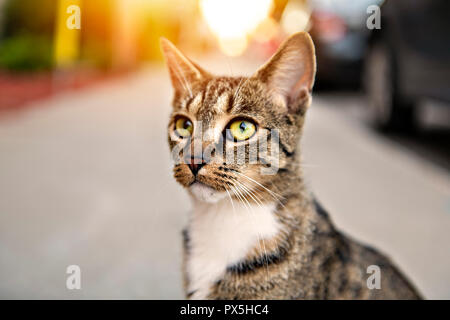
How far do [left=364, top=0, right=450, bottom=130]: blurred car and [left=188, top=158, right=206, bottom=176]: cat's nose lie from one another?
11.3ft

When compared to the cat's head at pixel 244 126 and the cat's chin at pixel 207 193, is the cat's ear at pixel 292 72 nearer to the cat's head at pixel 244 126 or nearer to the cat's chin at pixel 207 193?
the cat's head at pixel 244 126

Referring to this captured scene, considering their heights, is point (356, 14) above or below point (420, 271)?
above

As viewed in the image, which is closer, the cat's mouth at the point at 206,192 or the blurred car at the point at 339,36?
the cat's mouth at the point at 206,192

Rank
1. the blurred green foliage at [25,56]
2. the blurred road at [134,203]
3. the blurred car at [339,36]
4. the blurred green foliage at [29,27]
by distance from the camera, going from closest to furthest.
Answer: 1. the blurred road at [134,203]
2. the blurred car at [339,36]
3. the blurred green foliage at [25,56]
4. the blurred green foliage at [29,27]

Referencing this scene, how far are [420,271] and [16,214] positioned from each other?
2977mm

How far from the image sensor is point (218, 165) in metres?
1.81

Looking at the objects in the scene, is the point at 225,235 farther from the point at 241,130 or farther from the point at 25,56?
the point at 25,56

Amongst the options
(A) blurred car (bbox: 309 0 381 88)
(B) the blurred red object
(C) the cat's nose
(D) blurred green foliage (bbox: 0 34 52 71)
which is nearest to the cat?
(C) the cat's nose

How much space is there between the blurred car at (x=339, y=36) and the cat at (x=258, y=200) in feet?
17.2

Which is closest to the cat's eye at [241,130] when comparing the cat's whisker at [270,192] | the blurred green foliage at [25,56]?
the cat's whisker at [270,192]

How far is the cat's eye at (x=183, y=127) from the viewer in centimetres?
196

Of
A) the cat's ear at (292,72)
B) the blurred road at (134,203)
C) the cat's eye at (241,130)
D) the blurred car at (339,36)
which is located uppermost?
the blurred car at (339,36)
